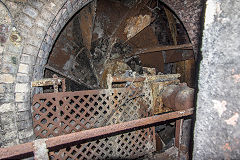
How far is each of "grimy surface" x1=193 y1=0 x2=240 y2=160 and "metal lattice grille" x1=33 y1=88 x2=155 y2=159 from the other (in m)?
2.16

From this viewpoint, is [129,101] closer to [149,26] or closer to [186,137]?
[186,137]

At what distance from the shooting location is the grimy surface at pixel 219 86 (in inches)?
32.8

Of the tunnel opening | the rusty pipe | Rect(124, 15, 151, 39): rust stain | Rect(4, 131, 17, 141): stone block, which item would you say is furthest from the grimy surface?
Rect(124, 15, 151, 39): rust stain

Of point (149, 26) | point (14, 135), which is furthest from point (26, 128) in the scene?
point (149, 26)

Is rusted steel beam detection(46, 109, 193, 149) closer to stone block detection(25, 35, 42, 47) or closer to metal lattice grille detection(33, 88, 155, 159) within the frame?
metal lattice grille detection(33, 88, 155, 159)

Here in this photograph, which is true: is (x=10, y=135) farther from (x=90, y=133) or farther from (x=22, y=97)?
(x=90, y=133)

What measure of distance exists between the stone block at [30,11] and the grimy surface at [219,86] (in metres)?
2.67

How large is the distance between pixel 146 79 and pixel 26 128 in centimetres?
244

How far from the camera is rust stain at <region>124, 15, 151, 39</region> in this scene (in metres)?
5.08

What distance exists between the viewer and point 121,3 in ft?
16.0

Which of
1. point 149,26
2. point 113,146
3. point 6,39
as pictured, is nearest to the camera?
point 6,39

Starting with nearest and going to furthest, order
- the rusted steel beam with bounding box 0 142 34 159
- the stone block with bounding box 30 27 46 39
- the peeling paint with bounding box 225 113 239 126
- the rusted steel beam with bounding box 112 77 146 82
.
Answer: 1. the peeling paint with bounding box 225 113 239 126
2. the rusted steel beam with bounding box 0 142 34 159
3. the stone block with bounding box 30 27 46 39
4. the rusted steel beam with bounding box 112 77 146 82

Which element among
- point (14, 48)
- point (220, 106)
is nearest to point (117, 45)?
point (14, 48)

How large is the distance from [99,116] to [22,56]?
176 cm
